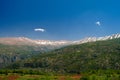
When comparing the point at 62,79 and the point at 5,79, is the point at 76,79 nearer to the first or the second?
the point at 62,79

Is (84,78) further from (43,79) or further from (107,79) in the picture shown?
(43,79)

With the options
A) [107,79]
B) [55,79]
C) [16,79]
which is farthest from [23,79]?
[107,79]

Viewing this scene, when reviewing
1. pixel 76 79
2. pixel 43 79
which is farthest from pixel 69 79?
pixel 43 79

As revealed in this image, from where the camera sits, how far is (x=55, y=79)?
157m

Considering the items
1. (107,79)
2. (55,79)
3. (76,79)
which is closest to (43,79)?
(55,79)

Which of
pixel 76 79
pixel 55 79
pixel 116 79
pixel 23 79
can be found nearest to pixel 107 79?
pixel 116 79

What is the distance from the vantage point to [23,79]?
16088 cm

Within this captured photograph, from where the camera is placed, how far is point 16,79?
157875 mm

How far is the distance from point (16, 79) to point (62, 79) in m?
23.9

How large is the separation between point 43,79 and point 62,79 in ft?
33.4

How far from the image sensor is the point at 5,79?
5989 inches

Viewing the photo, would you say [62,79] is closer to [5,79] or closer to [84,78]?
[84,78]

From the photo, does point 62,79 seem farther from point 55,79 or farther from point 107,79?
point 107,79

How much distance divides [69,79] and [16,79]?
27.8m
